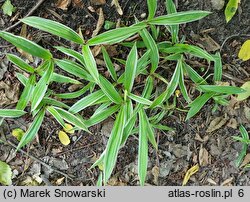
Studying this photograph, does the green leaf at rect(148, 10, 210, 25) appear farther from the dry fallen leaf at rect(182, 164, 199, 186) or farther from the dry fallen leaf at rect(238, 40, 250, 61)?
the dry fallen leaf at rect(182, 164, 199, 186)

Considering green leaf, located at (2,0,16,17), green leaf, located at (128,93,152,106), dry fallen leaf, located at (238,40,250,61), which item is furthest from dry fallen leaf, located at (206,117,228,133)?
green leaf, located at (2,0,16,17)

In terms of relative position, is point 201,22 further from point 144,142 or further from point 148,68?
point 144,142

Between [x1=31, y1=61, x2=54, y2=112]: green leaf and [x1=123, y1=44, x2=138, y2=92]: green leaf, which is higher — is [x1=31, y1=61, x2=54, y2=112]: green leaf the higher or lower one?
the lower one

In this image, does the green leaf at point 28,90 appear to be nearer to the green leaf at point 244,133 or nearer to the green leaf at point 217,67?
the green leaf at point 217,67

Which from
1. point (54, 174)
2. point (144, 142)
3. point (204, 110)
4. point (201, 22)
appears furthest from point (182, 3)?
point (54, 174)

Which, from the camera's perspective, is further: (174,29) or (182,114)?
(182,114)

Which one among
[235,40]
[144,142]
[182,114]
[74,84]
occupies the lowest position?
[144,142]
